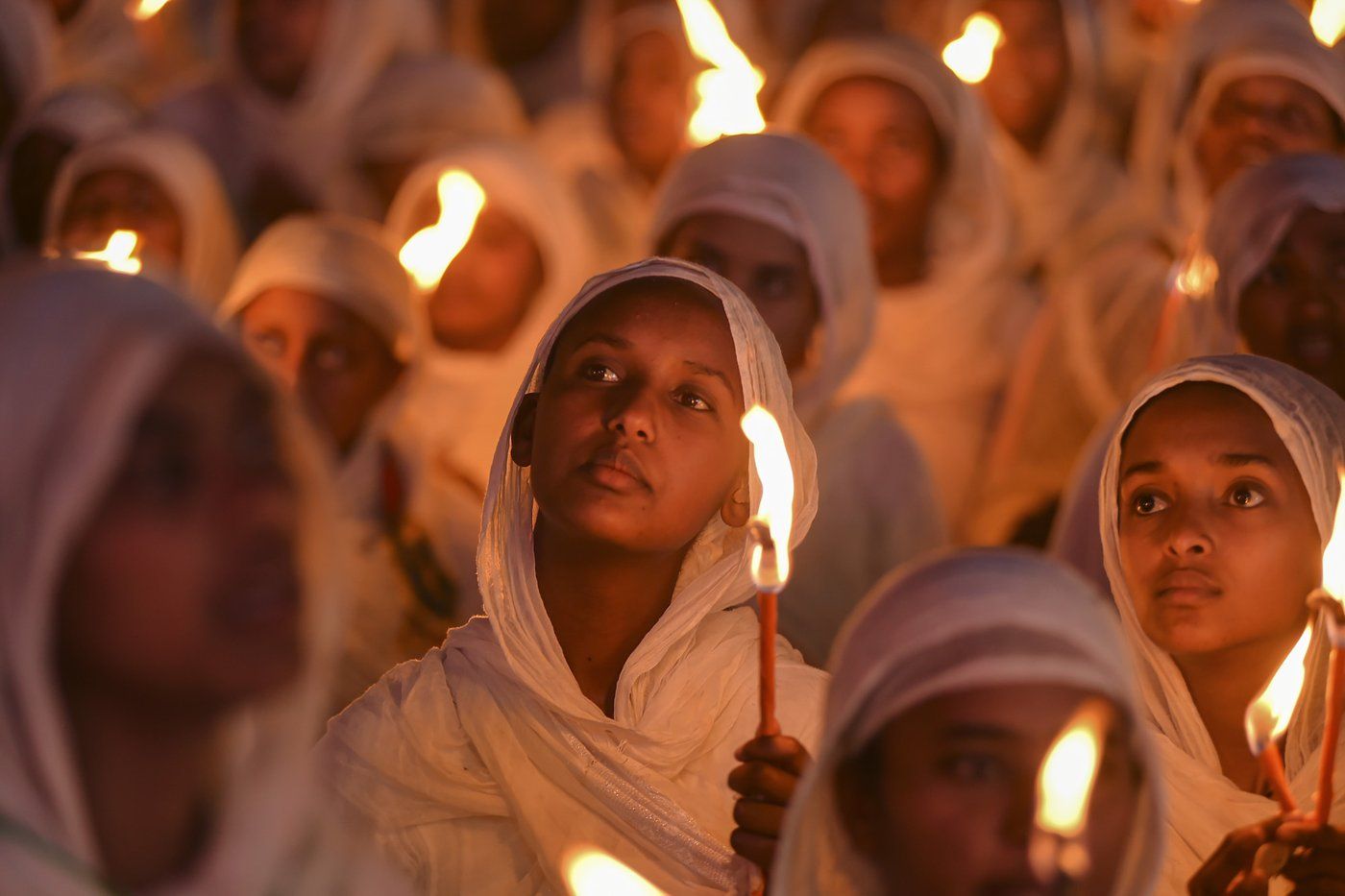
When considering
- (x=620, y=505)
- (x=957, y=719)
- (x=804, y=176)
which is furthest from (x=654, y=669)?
(x=804, y=176)

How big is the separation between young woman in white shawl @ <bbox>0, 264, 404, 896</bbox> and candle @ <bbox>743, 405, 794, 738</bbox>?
490 mm

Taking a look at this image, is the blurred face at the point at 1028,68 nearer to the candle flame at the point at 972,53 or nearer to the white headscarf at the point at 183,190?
the candle flame at the point at 972,53

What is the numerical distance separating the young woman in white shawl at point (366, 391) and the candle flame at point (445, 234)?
0.11 metres

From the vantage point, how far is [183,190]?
5.11 meters

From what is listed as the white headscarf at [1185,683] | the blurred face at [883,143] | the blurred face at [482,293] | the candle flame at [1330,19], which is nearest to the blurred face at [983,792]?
the white headscarf at [1185,683]

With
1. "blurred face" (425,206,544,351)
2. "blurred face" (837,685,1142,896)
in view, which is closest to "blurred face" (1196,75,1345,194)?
"blurred face" (425,206,544,351)

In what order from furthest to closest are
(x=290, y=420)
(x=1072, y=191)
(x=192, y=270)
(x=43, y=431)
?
(x=1072, y=191) < (x=192, y=270) < (x=290, y=420) < (x=43, y=431)

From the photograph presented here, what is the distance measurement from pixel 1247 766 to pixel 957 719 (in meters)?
0.81

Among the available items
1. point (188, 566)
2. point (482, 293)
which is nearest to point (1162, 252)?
point (482, 293)

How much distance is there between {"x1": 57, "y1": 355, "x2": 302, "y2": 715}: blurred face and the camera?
5.72ft

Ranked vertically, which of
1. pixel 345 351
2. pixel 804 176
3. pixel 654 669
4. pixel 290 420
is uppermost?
pixel 804 176

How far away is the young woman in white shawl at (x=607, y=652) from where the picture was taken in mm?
2570

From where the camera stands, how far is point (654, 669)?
8.72 feet

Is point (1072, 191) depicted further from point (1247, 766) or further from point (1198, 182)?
point (1247, 766)
